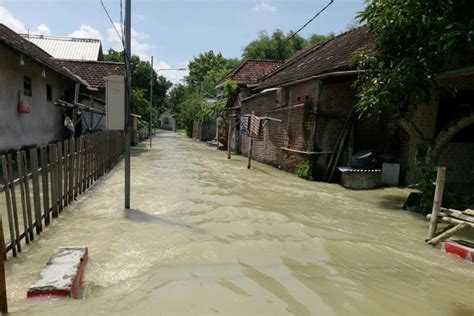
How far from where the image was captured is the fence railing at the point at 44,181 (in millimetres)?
4547

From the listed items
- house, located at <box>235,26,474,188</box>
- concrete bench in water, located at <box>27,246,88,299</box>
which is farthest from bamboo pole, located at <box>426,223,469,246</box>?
concrete bench in water, located at <box>27,246,88,299</box>

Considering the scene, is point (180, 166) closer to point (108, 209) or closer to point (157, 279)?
point (108, 209)

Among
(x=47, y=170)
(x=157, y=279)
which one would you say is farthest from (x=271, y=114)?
(x=157, y=279)

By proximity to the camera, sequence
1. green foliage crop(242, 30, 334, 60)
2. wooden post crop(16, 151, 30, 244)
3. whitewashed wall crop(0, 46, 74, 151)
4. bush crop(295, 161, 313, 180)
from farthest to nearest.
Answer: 1. green foliage crop(242, 30, 334, 60)
2. bush crop(295, 161, 313, 180)
3. whitewashed wall crop(0, 46, 74, 151)
4. wooden post crop(16, 151, 30, 244)

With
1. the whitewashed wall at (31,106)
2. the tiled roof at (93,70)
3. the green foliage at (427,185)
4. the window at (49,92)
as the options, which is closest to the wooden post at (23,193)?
the whitewashed wall at (31,106)

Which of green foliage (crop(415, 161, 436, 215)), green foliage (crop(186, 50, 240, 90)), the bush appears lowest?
the bush

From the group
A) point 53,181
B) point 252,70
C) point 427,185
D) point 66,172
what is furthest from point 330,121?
point 252,70

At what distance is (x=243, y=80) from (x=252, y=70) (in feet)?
5.09

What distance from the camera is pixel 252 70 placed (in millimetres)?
26297

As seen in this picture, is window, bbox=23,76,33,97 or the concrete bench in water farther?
window, bbox=23,76,33,97

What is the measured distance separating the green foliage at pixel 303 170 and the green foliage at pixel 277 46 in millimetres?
33143

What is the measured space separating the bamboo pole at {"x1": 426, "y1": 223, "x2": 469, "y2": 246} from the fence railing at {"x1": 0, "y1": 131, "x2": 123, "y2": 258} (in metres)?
5.55

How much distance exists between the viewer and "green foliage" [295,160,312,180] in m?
12.2

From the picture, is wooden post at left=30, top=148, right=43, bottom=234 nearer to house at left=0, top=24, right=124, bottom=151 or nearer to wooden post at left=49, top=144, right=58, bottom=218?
wooden post at left=49, top=144, right=58, bottom=218
